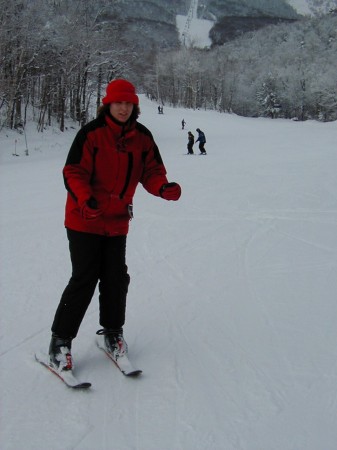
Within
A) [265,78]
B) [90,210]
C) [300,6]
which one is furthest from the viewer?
[300,6]

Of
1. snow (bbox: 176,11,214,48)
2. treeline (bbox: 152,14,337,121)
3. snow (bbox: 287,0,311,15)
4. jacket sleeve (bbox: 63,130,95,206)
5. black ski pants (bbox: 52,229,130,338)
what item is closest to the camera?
jacket sleeve (bbox: 63,130,95,206)

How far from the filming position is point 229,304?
4.60 meters

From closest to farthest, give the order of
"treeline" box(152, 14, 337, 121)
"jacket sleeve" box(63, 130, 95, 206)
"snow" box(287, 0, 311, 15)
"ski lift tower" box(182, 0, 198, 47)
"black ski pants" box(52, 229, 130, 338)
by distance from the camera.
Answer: "jacket sleeve" box(63, 130, 95, 206), "black ski pants" box(52, 229, 130, 338), "treeline" box(152, 14, 337, 121), "ski lift tower" box(182, 0, 198, 47), "snow" box(287, 0, 311, 15)

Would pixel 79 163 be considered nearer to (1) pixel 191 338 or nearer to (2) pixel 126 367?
(2) pixel 126 367

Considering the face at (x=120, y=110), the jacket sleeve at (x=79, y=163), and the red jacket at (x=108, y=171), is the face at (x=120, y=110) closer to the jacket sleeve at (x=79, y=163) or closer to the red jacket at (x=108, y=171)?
the red jacket at (x=108, y=171)

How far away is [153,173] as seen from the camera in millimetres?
3213

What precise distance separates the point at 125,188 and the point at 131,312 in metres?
1.65

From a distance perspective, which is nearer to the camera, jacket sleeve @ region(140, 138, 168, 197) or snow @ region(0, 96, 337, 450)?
snow @ region(0, 96, 337, 450)

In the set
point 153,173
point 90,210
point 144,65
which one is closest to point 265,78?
point 144,65

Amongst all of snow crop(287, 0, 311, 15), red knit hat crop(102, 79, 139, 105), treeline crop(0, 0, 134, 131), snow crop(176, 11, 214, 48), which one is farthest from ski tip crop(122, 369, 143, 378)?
snow crop(287, 0, 311, 15)

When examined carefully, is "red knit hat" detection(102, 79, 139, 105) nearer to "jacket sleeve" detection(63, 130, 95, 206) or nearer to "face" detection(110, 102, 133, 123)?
"face" detection(110, 102, 133, 123)

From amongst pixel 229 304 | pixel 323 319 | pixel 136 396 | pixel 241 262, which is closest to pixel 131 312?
pixel 229 304

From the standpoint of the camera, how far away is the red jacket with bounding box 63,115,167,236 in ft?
9.41

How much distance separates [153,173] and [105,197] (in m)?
0.41
